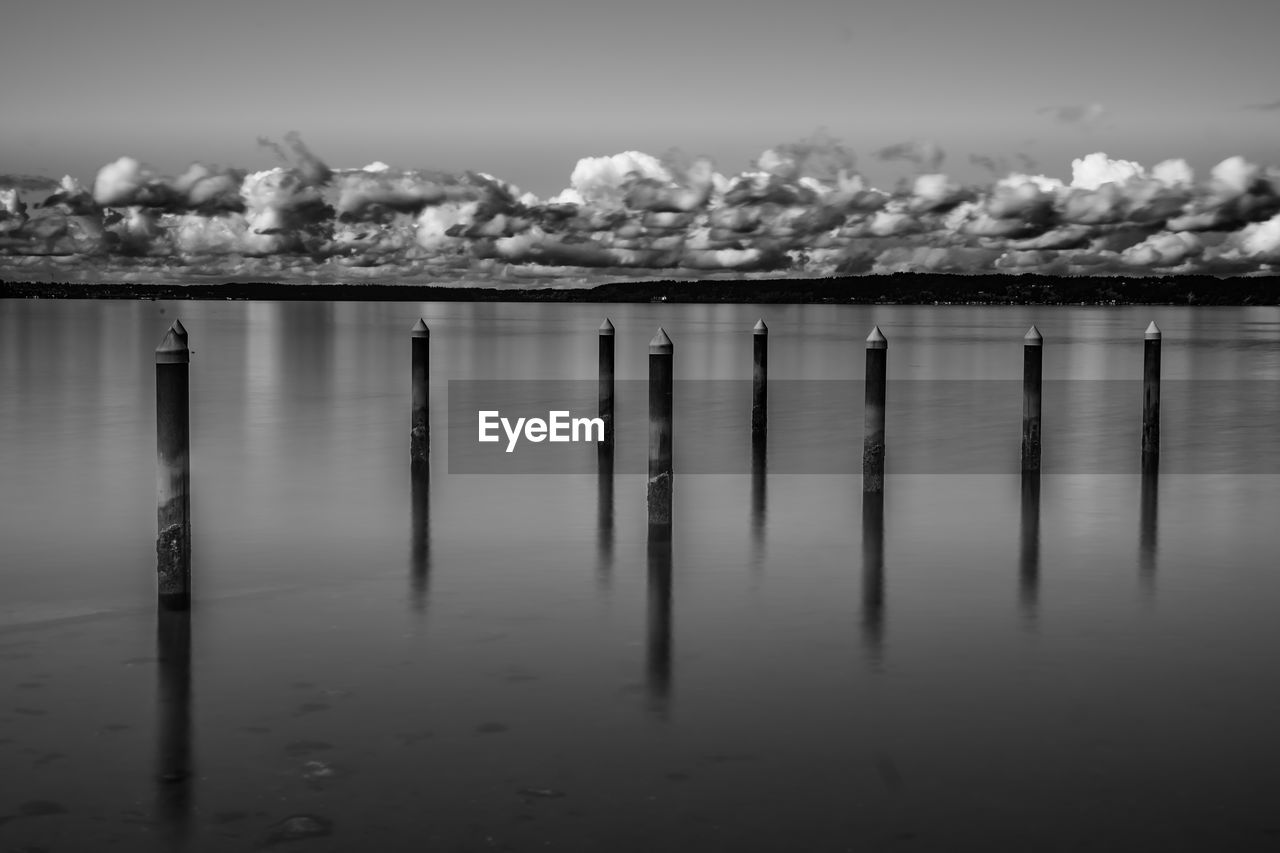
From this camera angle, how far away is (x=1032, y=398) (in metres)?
19.6

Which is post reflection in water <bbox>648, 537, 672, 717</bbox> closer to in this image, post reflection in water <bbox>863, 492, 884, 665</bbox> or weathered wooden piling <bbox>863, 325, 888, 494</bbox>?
post reflection in water <bbox>863, 492, 884, 665</bbox>

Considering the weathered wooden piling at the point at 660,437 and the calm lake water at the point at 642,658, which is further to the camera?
the weathered wooden piling at the point at 660,437

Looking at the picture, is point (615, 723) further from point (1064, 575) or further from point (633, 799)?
point (1064, 575)

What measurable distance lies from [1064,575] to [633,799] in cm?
802

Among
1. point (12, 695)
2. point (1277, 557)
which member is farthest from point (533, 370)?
point (12, 695)

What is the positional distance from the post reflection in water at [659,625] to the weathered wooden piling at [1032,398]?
264 inches

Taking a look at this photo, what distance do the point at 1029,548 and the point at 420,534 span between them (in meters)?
6.88

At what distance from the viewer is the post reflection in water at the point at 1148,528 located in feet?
47.7

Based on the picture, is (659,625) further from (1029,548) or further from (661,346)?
(1029,548)

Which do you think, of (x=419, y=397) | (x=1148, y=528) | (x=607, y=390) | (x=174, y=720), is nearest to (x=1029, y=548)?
(x=1148, y=528)

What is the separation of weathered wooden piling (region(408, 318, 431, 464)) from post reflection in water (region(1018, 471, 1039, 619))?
28.3ft

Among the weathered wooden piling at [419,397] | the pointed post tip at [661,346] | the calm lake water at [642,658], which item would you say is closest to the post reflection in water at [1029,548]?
the calm lake water at [642,658]

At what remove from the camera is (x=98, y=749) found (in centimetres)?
841

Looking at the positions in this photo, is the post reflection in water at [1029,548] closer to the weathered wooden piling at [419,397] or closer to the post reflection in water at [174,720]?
the post reflection in water at [174,720]
